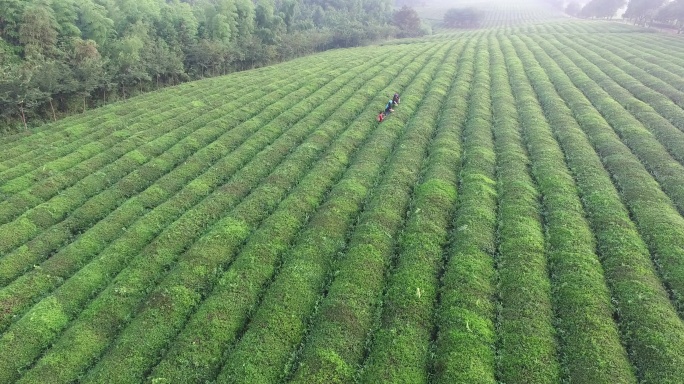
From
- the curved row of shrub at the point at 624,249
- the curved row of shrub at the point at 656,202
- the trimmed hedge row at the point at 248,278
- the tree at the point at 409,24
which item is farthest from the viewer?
the tree at the point at 409,24

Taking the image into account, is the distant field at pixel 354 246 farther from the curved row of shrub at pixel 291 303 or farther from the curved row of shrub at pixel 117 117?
the curved row of shrub at pixel 117 117

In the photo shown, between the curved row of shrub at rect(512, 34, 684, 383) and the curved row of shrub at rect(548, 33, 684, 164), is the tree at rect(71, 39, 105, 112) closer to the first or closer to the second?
the curved row of shrub at rect(512, 34, 684, 383)

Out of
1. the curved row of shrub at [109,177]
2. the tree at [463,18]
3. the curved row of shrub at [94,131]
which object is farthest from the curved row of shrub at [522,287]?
the tree at [463,18]

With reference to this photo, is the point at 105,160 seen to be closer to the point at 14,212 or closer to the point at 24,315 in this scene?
the point at 14,212

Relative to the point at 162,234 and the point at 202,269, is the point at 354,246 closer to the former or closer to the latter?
the point at 202,269

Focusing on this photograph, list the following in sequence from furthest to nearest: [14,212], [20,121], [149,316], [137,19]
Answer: [137,19] < [20,121] < [14,212] < [149,316]

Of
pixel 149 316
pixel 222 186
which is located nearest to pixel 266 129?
pixel 222 186

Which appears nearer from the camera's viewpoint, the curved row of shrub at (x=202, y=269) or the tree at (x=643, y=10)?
the curved row of shrub at (x=202, y=269)
